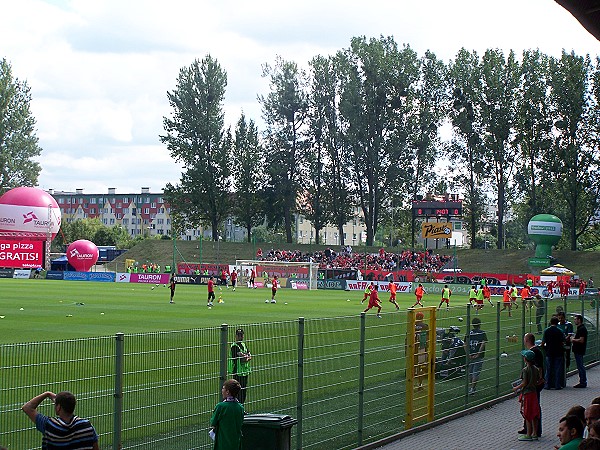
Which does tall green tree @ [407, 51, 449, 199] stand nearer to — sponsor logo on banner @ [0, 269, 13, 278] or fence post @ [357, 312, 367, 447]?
sponsor logo on banner @ [0, 269, 13, 278]

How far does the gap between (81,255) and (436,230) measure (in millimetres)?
36744

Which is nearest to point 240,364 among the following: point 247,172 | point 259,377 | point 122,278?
point 259,377

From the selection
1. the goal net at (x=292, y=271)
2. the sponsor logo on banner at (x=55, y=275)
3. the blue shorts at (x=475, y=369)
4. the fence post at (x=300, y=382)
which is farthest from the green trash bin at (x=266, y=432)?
the sponsor logo on banner at (x=55, y=275)

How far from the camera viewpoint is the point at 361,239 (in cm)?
17038

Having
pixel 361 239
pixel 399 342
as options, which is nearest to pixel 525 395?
pixel 399 342

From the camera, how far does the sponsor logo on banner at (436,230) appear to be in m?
88.6

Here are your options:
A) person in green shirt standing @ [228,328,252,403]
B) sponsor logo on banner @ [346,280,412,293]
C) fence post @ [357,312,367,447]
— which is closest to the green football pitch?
fence post @ [357,312,367,447]

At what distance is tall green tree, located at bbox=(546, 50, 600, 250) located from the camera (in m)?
85.2

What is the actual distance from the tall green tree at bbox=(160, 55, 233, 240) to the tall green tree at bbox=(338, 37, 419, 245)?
53.0 feet

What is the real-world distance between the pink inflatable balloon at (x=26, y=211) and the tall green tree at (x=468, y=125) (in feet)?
143

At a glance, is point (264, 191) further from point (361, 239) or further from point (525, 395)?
point (525, 395)

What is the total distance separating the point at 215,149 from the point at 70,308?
60764 millimetres

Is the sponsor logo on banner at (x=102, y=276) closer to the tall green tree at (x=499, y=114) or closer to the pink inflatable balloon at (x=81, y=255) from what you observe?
the pink inflatable balloon at (x=81, y=255)

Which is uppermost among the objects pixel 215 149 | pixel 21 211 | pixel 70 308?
pixel 215 149
